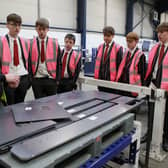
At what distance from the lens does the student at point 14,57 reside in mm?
1826

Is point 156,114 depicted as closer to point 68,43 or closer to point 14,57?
point 68,43

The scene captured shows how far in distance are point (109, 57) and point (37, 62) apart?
31.3 inches

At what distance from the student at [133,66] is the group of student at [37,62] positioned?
512 millimetres

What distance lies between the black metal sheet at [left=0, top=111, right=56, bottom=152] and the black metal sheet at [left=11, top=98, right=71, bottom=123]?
45mm

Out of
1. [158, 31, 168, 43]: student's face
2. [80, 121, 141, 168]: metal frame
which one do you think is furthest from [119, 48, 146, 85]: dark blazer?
[80, 121, 141, 168]: metal frame

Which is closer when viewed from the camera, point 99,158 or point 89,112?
point 99,158

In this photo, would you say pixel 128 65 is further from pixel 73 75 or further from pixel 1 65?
pixel 1 65

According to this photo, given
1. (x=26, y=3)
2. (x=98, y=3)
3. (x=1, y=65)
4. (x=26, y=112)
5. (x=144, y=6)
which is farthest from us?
(x=144, y=6)

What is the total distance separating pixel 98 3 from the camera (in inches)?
271

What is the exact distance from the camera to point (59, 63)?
2217 millimetres

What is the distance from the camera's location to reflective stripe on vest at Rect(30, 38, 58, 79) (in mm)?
2104

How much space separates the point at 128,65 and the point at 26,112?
1437 mm

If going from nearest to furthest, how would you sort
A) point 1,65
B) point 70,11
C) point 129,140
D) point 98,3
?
1. point 129,140
2. point 1,65
3. point 70,11
4. point 98,3

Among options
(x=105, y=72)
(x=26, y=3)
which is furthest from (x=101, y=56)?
(x=26, y=3)
